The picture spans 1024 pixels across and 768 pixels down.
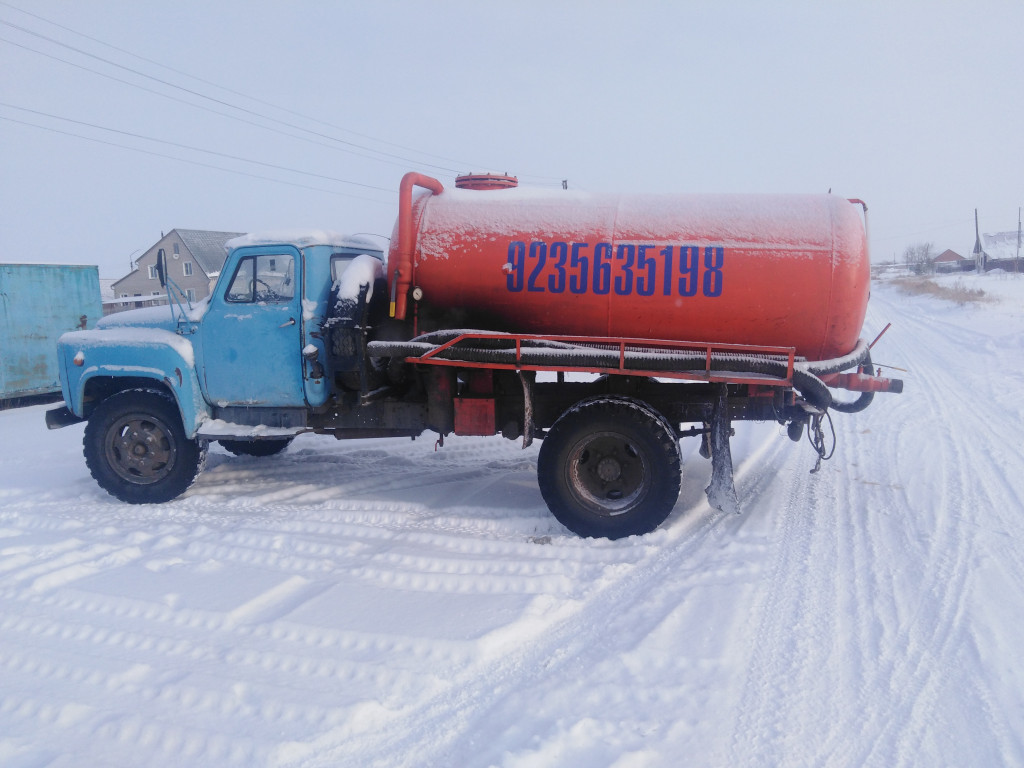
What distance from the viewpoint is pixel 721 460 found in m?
5.48

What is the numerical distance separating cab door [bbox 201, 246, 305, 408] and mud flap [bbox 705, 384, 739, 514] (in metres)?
3.70

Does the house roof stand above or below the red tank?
above

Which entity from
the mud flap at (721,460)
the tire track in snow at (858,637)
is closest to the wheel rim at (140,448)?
the mud flap at (721,460)

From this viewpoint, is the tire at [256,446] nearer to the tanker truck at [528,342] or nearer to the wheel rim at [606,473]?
the tanker truck at [528,342]

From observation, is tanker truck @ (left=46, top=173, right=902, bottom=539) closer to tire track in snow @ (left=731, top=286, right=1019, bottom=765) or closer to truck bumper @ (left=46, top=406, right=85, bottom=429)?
truck bumper @ (left=46, top=406, right=85, bottom=429)

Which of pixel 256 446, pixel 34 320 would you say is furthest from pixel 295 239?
pixel 34 320

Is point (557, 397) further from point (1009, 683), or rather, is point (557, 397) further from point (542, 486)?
point (1009, 683)

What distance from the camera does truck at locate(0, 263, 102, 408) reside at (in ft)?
40.9

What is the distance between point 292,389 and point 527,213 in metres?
2.68

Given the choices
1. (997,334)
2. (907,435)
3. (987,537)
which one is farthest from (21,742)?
(997,334)

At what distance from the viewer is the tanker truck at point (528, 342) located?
5.13 metres

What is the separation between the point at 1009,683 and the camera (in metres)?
3.21

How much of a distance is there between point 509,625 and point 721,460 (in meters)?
2.53

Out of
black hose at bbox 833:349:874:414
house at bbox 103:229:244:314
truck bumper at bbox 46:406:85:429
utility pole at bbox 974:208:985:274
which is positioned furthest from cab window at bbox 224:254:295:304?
utility pole at bbox 974:208:985:274
